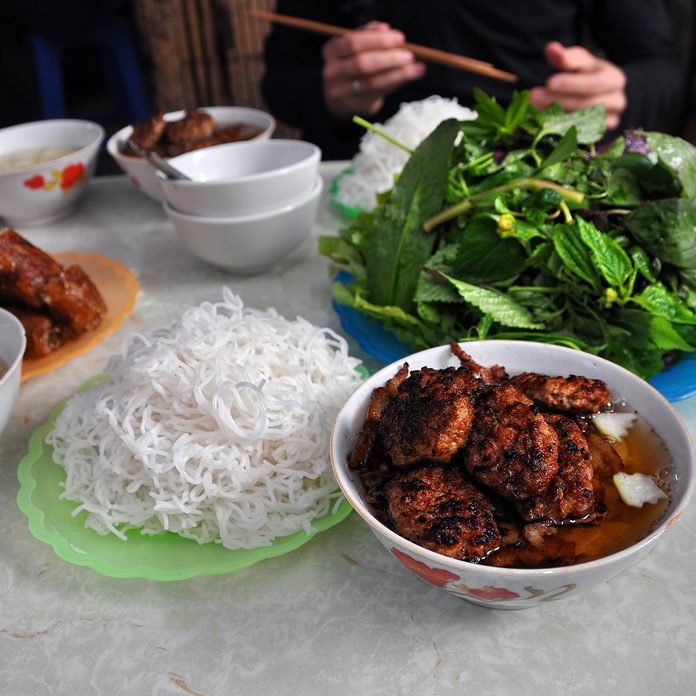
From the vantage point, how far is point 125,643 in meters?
0.85

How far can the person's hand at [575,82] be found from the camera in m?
2.06

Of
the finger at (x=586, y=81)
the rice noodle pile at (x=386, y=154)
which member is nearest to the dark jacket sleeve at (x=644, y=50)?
the finger at (x=586, y=81)

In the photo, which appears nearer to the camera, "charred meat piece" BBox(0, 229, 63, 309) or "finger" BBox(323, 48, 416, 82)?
"charred meat piece" BBox(0, 229, 63, 309)

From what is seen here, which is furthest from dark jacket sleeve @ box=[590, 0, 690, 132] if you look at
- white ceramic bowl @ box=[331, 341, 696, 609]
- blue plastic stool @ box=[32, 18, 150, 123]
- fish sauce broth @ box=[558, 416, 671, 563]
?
blue plastic stool @ box=[32, 18, 150, 123]

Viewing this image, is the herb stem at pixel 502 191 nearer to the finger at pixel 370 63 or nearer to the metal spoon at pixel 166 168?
the metal spoon at pixel 166 168

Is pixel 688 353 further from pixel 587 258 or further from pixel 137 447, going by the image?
pixel 137 447

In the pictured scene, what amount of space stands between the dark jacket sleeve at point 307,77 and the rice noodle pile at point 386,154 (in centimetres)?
57

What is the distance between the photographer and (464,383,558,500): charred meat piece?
0.81m

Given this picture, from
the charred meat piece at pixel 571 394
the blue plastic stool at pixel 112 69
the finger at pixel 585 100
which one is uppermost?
the charred meat piece at pixel 571 394

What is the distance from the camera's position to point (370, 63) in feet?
7.32

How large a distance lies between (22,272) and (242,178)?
52 cm

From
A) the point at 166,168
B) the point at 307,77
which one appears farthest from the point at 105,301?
the point at 307,77

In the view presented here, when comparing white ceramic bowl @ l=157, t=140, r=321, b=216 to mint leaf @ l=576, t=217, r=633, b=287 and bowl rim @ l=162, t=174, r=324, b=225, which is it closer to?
bowl rim @ l=162, t=174, r=324, b=225

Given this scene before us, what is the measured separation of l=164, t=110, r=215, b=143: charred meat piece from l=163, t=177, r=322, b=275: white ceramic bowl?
0.43 metres
